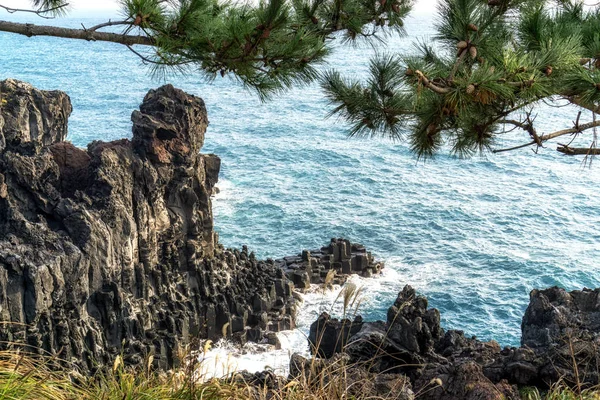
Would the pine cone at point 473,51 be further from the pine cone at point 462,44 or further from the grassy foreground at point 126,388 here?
the grassy foreground at point 126,388

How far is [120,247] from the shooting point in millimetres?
26000

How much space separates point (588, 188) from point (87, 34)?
5524 cm

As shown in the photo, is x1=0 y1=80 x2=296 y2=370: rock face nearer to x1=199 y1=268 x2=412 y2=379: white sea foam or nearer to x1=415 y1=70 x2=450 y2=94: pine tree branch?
x1=199 y1=268 x2=412 y2=379: white sea foam

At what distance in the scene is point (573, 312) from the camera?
19.3 m

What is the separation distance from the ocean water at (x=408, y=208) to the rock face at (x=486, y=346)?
652 centimetres

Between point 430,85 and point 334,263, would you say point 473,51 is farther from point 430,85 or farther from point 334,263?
point 334,263

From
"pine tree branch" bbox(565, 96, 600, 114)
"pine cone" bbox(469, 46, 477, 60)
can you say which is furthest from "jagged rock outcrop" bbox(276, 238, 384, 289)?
"pine cone" bbox(469, 46, 477, 60)

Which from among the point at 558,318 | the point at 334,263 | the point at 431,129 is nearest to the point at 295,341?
the point at 334,263

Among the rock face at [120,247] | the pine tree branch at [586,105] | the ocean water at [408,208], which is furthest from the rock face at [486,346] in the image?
the rock face at [120,247]

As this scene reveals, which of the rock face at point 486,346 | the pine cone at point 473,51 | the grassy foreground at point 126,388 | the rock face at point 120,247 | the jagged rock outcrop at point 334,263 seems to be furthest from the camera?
the jagged rock outcrop at point 334,263

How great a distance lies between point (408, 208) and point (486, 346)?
33953mm

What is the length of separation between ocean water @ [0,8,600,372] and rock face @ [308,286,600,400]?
21.4 feet

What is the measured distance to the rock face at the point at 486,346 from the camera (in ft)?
41.0

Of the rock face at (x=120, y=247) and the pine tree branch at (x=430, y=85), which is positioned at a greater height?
the pine tree branch at (x=430, y=85)
